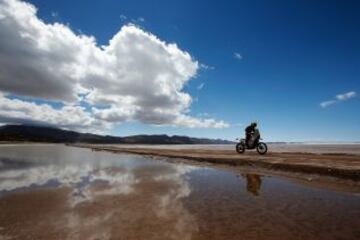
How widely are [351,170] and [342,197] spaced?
3.76 metres

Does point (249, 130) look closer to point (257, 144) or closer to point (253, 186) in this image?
point (257, 144)

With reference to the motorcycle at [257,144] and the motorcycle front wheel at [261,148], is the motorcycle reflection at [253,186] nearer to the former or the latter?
the motorcycle front wheel at [261,148]

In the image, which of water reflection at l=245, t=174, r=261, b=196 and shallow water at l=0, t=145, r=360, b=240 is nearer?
shallow water at l=0, t=145, r=360, b=240

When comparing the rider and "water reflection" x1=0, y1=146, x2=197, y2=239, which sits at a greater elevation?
the rider

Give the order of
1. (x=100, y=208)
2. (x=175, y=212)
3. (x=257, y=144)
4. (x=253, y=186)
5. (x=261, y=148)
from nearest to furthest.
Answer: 1. (x=175, y=212)
2. (x=100, y=208)
3. (x=253, y=186)
4. (x=261, y=148)
5. (x=257, y=144)

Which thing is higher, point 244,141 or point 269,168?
point 244,141

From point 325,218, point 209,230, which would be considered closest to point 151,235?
point 209,230

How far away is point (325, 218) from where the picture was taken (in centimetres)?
644

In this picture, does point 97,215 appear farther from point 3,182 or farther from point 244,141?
point 244,141

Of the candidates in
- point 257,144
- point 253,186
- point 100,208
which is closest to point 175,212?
point 100,208

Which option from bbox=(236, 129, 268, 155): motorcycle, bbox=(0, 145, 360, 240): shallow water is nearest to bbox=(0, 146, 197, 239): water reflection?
bbox=(0, 145, 360, 240): shallow water

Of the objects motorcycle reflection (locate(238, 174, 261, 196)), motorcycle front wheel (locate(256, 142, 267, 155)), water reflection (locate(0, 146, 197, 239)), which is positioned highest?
motorcycle front wheel (locate(256, 142, 267, 155))

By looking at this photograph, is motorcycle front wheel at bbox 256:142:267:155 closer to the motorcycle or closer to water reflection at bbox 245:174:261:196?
the motorcycle

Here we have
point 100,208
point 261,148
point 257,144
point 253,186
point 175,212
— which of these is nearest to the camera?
point 175,212
